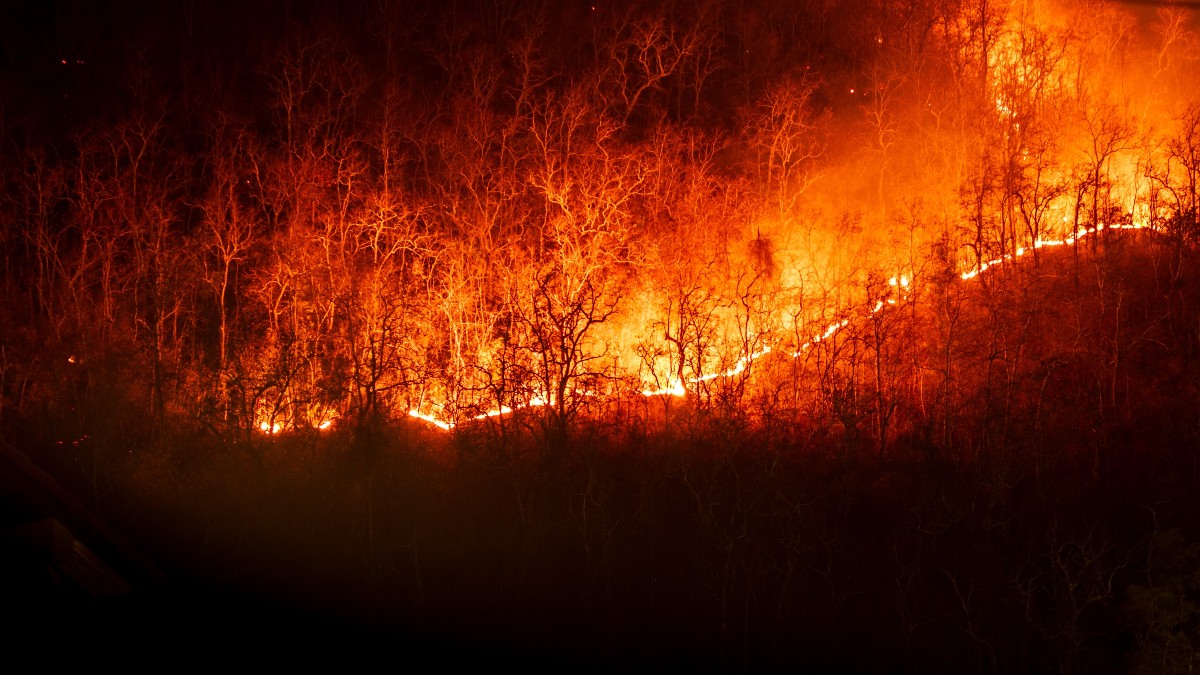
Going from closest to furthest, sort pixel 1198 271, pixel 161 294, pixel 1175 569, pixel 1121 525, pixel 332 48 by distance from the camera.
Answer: pixel 1175 569
pixel 1121 525
pixel 1198 271
pixel 161 294
pixel 332 48

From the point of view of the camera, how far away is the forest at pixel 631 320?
24422 mm

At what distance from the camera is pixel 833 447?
27969mm

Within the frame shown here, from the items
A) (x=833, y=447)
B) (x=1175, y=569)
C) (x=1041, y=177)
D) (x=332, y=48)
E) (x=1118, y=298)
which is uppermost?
(x=332, y=48)

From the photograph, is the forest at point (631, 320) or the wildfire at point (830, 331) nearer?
the forest at point (631, 320)

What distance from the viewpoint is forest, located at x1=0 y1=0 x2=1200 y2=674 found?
80.1 ft

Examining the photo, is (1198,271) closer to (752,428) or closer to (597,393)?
(752,428)

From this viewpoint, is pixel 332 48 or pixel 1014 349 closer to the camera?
pixel 1014 349

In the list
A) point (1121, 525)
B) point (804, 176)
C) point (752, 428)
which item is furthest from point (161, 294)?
point (1121, 525)

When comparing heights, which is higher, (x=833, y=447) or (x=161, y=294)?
(x=161, y=294)

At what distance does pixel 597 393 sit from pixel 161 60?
2282cm

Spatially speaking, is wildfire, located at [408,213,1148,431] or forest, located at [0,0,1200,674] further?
wildfire, located at [408,213,1148,431]

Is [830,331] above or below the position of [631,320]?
below

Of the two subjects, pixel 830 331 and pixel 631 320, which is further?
pixel 631 320

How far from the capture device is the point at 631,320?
1267 inches
